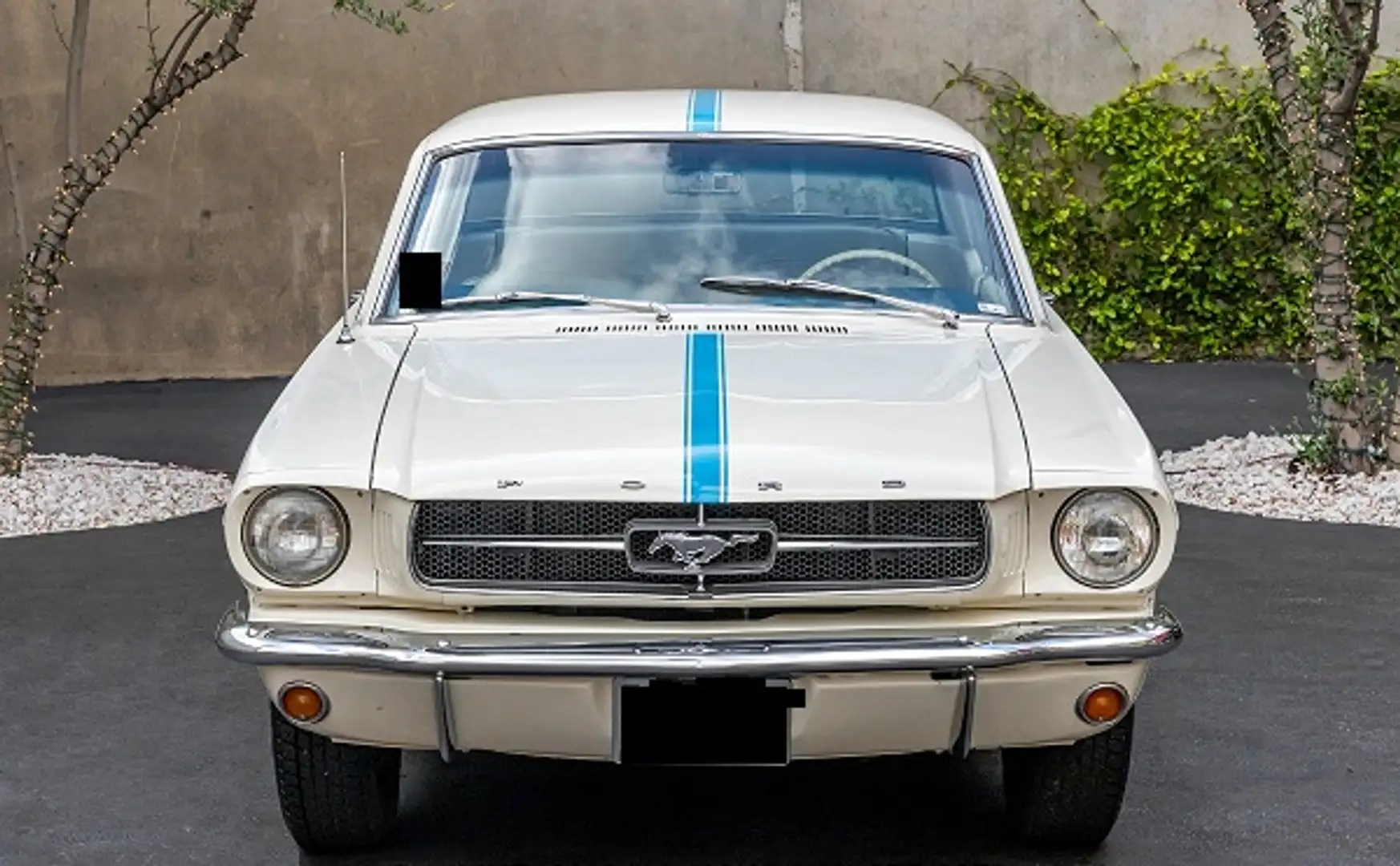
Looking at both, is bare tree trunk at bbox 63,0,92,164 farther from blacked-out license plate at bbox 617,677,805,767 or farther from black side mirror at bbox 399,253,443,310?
blacked-out license plate at bbox 617,677,805,767

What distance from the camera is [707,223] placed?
4.95 m

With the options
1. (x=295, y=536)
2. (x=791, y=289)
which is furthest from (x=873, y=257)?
(x=295, y=536)

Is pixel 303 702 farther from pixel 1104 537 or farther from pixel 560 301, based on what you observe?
pixel 1104 537

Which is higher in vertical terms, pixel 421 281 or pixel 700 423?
pixel 421 281

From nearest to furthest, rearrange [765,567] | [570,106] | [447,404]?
[765,567] → [447,404] → [570,106]

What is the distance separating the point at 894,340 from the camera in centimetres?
455

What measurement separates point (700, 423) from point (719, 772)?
1.37 meters

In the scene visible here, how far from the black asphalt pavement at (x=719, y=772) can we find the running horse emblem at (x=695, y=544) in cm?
86

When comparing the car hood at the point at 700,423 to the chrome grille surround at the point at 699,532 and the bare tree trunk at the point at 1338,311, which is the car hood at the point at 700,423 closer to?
the chrome grille surround at the point at 699,532

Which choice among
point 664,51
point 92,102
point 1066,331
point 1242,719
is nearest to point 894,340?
point 1066,331

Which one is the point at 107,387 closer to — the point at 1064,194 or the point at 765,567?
the point at 1064,194

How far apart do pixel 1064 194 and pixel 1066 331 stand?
804 cm

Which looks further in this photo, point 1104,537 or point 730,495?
point 1104,537

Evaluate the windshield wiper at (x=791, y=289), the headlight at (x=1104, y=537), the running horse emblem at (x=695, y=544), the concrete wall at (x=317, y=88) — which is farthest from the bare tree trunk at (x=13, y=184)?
the headlight at (x=1104, y=537)
